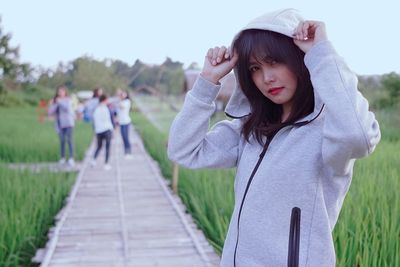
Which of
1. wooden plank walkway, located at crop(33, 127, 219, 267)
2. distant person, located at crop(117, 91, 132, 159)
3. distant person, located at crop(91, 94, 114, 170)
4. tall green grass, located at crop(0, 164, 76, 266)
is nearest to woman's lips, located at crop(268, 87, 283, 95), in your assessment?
wooden plank walkway, located at crop(33, 127, 219, 267)

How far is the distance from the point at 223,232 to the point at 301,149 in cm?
207

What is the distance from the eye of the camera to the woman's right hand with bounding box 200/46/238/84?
126 cm

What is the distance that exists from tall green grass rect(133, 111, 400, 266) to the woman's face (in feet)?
3.17

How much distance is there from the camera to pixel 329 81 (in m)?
1.03

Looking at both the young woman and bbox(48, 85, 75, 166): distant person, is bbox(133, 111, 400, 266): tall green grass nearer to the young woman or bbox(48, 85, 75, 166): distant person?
the young woman

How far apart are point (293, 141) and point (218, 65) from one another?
29 centimetres

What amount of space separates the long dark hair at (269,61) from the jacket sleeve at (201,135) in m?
0.10

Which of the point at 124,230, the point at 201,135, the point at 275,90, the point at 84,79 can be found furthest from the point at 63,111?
the point at 84,79

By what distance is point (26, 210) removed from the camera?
154 inches

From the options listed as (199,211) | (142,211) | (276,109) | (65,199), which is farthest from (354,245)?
(65,199)

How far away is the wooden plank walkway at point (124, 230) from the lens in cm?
327

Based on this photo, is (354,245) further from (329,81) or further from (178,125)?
(329,81)

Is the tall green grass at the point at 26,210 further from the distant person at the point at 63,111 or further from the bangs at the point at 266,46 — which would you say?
the bangs at the point at 266,46

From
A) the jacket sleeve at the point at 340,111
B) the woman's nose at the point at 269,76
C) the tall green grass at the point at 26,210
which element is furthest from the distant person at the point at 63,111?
the jacket sleeve at the point at 340,111
